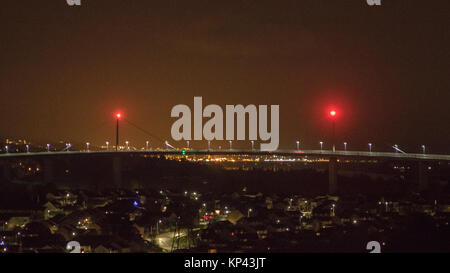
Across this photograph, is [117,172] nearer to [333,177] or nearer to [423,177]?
[333,177]

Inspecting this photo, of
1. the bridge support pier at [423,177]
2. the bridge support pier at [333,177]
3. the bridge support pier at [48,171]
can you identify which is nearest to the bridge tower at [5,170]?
the bridge support pier at [48,171]

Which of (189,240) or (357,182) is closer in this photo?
(189,240)

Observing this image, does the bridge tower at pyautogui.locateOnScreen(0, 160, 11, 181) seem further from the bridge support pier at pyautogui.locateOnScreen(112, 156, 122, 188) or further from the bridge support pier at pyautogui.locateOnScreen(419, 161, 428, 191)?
the bridge support pier at pyautogui.locateOnScreen(419, 161, 428, 191)

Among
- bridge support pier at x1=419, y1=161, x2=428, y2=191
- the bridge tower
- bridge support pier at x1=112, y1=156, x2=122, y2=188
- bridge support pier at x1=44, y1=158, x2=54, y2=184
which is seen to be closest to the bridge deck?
bridge support pier at x1=112, y1=156, x2=122, y2=188

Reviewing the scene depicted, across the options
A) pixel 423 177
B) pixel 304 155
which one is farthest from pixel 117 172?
pixel 423 177

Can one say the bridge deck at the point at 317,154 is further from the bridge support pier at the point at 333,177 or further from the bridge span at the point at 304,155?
the bridge support pier at the point at 333,177

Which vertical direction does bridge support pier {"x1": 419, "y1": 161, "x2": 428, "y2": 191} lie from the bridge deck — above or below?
below

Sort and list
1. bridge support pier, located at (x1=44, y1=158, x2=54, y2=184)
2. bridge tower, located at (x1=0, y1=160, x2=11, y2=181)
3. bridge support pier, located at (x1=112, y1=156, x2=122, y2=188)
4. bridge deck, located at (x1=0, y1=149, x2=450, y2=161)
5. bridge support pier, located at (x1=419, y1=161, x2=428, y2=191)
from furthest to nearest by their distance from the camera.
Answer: bridge support pier, located at (x1=44, y1=158, x2=54, y2=184)
bridge support pier, located at (x1=112, y1=156, x2=122, y2=188)
bridge tower, located at (x1=0, y1=160, x2=11, y2=181)
bridge support pier, located at (x1=419, y1=161, x2=428, y2=191)
bridge deck, located at (x1=0, y1=149, x2=450, y2=161)
